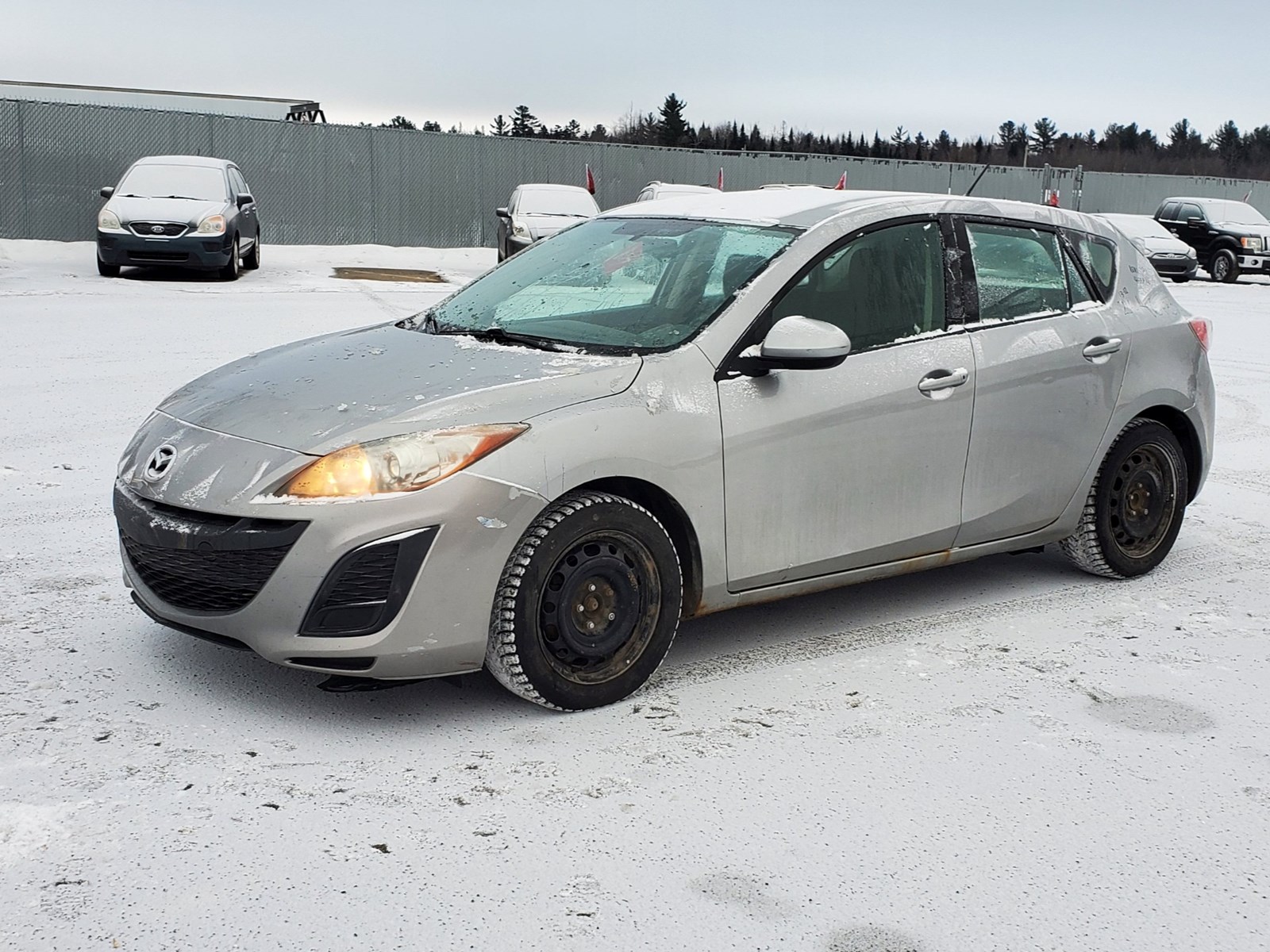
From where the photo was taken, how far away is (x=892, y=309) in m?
4.84

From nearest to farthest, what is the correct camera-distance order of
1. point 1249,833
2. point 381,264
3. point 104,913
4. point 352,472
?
1. point 104,913
2. point 1249,833
3. point 352,472
4. point 381,264

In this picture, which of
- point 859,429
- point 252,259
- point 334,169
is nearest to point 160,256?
point 252,259

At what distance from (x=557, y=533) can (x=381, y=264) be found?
21666mm

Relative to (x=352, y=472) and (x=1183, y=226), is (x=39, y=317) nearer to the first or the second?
(x=352, y=472)

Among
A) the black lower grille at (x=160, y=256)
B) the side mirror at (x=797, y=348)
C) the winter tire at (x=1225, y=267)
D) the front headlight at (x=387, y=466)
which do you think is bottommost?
the winter tire at (x=1225, y=267)

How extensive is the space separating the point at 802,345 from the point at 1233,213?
28.2m

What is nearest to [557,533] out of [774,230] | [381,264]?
[774,230]

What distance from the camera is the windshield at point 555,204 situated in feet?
71.3

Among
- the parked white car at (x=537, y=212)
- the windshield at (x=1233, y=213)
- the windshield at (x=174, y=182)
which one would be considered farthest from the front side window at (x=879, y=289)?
the windshield at (x=1233, y=213)

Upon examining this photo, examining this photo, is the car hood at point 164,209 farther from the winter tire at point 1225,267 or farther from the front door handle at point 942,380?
the winter tire at point 1225,267

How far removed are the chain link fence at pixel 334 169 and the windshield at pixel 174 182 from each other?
712 cm

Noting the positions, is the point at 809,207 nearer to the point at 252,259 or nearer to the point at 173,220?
the point at 173,220

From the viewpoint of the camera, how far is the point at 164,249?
17438 millimetres

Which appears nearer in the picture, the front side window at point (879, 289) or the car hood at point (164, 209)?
the front side window at point (879, 289)
